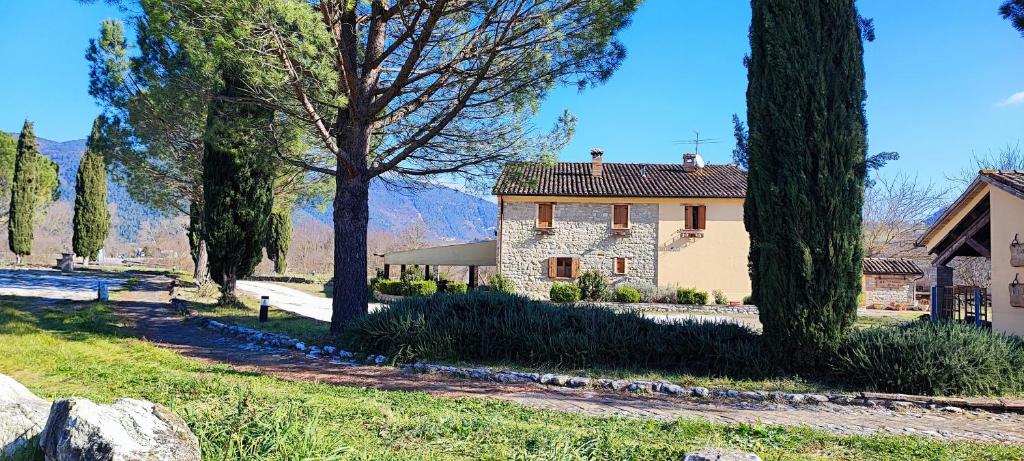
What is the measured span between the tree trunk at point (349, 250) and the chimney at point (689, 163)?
68.3 ft

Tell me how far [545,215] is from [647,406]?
19654 mm

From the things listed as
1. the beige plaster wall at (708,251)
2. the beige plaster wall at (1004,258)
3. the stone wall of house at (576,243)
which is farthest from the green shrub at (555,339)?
the beige plaster wall at (708,251)

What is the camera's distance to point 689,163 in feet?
95.0

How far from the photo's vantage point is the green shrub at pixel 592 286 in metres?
24.3

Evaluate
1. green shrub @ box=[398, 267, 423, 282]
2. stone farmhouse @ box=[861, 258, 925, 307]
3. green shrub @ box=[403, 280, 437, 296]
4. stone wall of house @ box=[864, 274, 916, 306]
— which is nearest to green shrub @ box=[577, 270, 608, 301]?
green shrub @ box=[403, 280, 437, 296]

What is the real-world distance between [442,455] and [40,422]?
242 centimetres

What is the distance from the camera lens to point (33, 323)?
10.6 meters

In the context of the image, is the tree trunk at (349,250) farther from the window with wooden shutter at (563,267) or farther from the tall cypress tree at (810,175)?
the window with wooden shutter at (563,267)

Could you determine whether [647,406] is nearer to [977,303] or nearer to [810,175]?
[810,175]

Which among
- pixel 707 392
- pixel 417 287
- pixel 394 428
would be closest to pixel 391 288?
pixel 417 287

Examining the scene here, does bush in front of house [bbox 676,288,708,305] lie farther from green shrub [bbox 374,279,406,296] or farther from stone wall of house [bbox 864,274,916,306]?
green shrub [bbox 374,279,406,296]

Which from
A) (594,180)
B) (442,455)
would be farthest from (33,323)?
(594,180)

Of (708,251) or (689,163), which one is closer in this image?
(708,251)

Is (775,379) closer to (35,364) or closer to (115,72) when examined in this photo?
(35,364)
